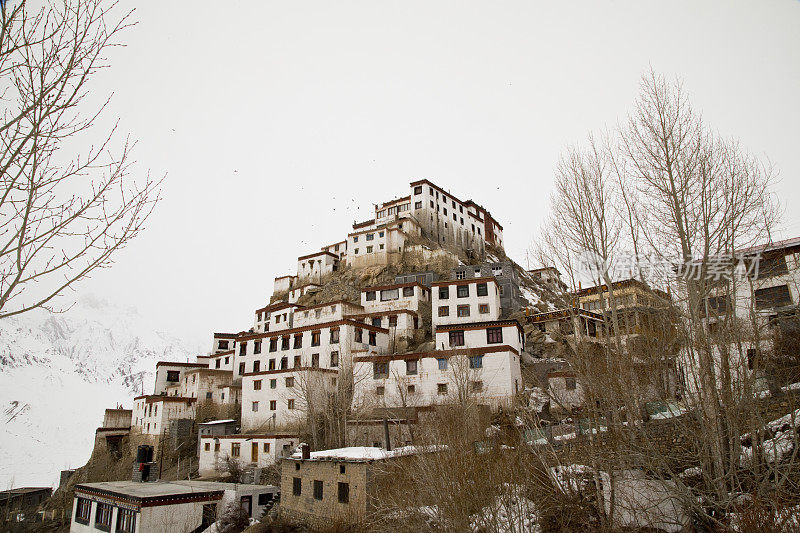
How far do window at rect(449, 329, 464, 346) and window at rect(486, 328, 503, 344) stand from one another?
174cm

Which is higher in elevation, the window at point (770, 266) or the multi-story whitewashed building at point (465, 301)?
the multi-story whitewashed building at point (465, 301)

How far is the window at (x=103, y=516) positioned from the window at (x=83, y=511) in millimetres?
1040

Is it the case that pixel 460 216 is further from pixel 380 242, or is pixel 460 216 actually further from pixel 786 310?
pixel 786 310

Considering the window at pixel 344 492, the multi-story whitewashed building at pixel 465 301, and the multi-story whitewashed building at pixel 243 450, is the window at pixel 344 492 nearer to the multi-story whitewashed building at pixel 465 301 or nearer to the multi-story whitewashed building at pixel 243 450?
the multi-story whitewashed building at pixel 243 450

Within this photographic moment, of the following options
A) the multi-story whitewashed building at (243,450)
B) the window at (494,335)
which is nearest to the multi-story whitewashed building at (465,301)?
the window at (494,335)

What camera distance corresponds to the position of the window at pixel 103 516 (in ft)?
73.8

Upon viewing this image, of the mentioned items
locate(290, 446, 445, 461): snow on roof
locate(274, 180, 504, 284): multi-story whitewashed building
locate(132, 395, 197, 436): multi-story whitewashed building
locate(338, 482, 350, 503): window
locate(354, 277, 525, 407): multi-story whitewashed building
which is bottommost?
locate(338, 482, 350, 503): window

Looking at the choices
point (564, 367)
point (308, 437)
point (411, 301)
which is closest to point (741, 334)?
point (564, 367)

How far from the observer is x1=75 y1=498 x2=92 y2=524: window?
24.5 m

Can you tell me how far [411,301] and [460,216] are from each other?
24.4m

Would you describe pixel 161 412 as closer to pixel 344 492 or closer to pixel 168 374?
pixel 168 374

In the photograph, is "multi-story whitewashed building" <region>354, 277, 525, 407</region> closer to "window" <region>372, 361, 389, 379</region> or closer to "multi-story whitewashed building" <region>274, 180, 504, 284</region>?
"window" <region>372, 361, 389, 379</region>

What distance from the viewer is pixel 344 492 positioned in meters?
19.1

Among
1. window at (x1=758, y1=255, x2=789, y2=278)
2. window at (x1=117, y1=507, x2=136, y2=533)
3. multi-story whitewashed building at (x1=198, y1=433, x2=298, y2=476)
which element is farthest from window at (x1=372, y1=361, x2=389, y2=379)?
window at (x1=758, y1=255, x2=789, y2=278)
